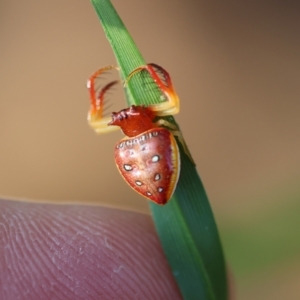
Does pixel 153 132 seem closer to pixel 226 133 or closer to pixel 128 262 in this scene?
pixel 128 262

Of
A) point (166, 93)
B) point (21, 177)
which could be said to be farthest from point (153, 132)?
point (21, 177)

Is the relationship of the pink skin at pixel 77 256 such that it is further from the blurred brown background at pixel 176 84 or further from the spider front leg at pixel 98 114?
the blurred brown background at pixel 176 84

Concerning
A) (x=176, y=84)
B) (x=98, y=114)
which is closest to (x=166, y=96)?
(x=98, y=114)

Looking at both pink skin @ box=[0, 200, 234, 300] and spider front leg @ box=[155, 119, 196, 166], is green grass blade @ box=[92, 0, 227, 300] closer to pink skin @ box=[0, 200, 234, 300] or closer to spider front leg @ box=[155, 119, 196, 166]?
spider front leg @ box=[155, 119, 196, 166]

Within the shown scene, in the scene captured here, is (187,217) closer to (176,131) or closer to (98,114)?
(176,131)

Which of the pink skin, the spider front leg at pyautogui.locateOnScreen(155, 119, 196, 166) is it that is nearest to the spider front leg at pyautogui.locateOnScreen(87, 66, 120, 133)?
the spider front leg at pyautogui.locateOnScreen(155, 119, 196, 166)

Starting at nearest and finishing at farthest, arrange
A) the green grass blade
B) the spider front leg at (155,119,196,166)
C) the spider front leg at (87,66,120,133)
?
the green grass blade → the spider front leg at (155,119,196,166) → the spider front leg at (87,66,120,133)
